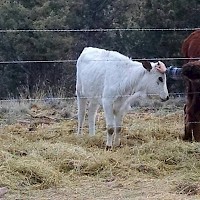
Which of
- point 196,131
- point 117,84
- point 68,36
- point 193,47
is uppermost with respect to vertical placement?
point 193,47

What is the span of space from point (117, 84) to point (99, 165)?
1.85 m

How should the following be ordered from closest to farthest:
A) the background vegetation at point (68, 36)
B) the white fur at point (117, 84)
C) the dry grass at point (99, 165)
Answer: the dry grass at point (99, 165) < the white fur at point (117, 84) < the background vegetation at point (68, 36)

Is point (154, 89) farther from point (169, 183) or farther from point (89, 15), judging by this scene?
point (89, 15)

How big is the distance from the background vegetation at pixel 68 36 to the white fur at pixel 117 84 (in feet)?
22.2

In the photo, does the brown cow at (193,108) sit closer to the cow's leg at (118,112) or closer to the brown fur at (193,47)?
the brown fur at (193,47)

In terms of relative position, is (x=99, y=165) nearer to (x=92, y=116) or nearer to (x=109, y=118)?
(x=109, y=118)

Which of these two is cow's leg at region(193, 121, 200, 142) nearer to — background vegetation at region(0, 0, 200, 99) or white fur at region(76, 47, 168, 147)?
white fur at region(76, 47, 168, 147)

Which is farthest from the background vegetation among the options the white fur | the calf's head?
the calf's head

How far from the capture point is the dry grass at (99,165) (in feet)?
20.9

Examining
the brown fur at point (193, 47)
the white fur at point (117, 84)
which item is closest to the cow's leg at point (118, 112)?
the white fur at point (117, 84)

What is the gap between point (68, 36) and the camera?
2147 centimetres

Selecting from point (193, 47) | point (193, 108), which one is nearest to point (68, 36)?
point (193, 47)

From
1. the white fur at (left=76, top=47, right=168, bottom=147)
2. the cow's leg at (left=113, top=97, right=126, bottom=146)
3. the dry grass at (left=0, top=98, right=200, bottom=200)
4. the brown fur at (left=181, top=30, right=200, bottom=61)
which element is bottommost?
the dry grass at (left=0, top=98, right=200, bottom=200)

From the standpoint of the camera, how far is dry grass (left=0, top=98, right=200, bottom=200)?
6.36 meters
